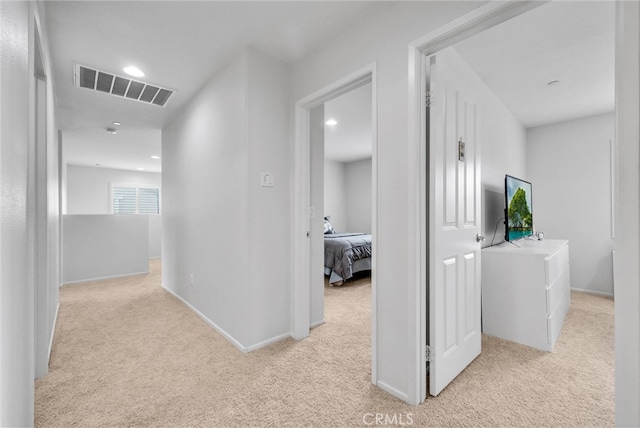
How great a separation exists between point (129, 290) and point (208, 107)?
2900 mm

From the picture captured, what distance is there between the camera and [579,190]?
3.84m

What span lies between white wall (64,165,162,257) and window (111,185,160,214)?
16 cm

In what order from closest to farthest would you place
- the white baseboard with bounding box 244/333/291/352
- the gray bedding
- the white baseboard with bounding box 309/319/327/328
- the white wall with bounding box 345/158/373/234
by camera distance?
the white baseboard with bounding box 244/333/291/352 < the white baseboard with bounding box 309/319/327/328 < the gray bedding < the white wall with bounding box 345/158/373/234

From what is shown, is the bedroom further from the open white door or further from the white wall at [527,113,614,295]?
the white wall at [527,113,614,295]

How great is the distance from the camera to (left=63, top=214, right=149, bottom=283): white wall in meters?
4.38

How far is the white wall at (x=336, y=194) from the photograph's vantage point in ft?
22.5

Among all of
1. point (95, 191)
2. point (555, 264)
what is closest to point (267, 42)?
point (555, 264)

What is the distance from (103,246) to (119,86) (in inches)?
121

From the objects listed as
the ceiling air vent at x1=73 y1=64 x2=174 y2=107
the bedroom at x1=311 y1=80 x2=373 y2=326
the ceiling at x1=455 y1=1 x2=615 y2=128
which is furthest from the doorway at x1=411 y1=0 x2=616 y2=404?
the ceiling air vent at x1=73 y1=64 x2=174 y2=107

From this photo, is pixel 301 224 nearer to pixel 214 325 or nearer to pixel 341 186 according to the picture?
pixel 214 325

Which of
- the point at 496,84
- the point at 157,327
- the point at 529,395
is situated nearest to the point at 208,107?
the point at 157,327

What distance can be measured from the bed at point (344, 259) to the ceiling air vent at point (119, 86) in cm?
288

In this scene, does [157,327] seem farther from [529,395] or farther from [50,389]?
[529,395]

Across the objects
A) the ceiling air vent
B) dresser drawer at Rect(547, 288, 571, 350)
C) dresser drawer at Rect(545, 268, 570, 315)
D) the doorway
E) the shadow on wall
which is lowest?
dresser drawer at Rect(547, 288, 571, 350)
